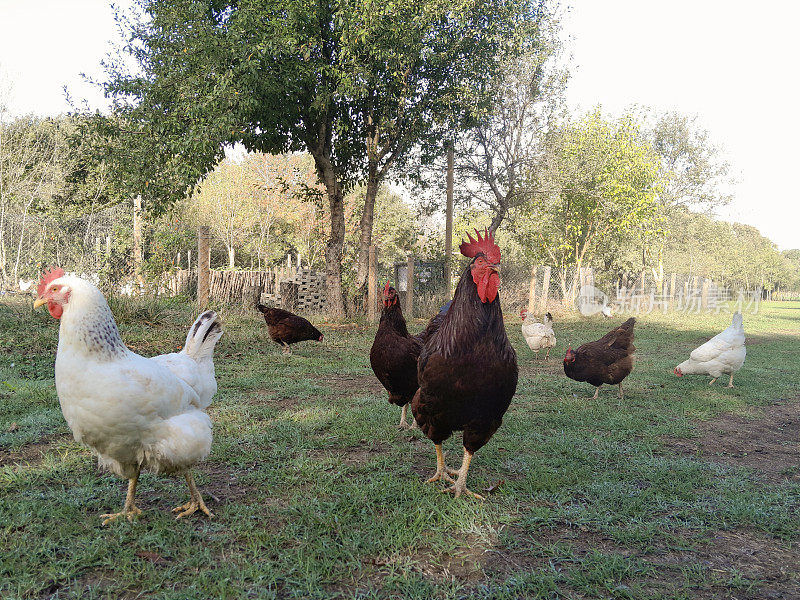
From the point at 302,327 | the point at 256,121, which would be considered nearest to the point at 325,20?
the point at 256,121

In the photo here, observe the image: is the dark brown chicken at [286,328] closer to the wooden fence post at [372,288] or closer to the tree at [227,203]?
the wooden fence post at [372,288]

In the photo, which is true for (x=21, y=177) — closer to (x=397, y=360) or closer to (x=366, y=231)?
(x=366, y=231)

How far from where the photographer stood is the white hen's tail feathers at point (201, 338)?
142 inches

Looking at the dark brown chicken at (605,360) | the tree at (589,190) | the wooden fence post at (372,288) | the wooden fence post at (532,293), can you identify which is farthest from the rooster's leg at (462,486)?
the tree at (589,190)

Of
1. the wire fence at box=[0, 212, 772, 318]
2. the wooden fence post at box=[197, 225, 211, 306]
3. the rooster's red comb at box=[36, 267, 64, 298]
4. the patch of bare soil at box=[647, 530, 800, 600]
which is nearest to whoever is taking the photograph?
the patch of bare soil at box=[647, 530, 800, 600]

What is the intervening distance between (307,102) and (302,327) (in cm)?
703

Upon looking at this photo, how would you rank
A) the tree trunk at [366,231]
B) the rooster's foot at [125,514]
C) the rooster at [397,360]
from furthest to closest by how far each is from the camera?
the tree trunk at [366,231] → the rooster at [397,360] → the rooster's foot at [125,514]

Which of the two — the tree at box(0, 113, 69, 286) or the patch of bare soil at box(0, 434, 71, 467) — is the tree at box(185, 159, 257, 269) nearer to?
the tree at box(0, 113, 69, 286)

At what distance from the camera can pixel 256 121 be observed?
12586 mm

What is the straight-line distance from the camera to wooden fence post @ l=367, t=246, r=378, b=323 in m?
14.6

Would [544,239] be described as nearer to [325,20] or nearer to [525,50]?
[525,50]

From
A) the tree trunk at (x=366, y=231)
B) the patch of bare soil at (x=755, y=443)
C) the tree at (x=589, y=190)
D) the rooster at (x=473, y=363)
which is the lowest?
the patch of bare soil at (x=755, y=443)

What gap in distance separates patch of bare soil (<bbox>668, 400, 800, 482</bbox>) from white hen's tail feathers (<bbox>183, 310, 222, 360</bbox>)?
4.46 meters

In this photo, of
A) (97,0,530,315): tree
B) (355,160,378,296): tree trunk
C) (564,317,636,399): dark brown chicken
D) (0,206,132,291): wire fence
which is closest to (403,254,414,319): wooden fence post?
(355,160,378,296): tree trunk
